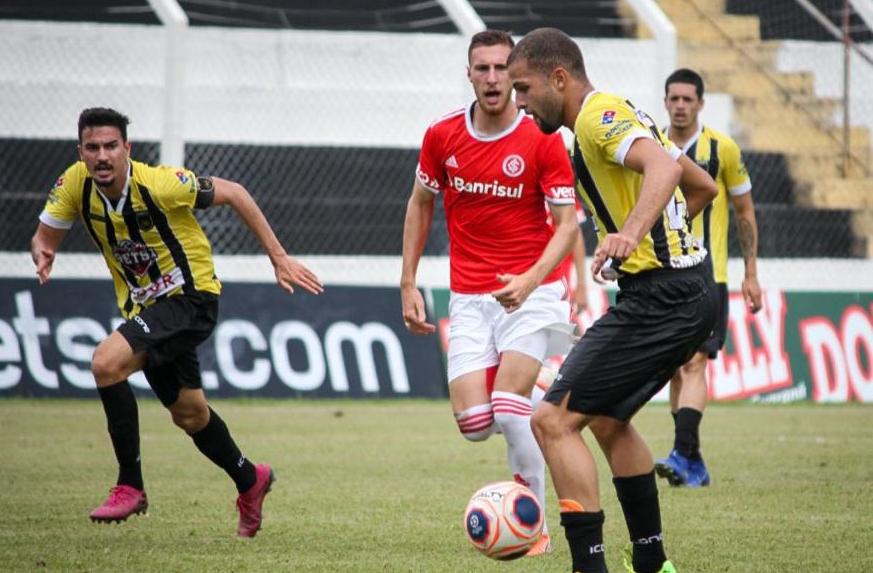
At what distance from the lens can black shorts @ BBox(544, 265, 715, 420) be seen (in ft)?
20.0

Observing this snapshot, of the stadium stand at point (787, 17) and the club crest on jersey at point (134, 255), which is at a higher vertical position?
the stadium stand at point (787, 17)

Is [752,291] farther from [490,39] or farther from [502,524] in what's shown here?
[502,524]

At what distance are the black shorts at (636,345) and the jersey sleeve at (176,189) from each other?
2.66 meters

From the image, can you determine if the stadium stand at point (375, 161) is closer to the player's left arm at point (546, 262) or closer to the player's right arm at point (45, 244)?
the player's right arm at point (45, 244)

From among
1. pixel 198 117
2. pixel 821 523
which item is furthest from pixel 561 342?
pixel 198 117

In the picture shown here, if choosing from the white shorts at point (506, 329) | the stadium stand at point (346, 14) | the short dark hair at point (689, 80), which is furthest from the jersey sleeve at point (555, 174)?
the stadium stand at point (346, 14)

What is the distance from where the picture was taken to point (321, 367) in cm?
1647

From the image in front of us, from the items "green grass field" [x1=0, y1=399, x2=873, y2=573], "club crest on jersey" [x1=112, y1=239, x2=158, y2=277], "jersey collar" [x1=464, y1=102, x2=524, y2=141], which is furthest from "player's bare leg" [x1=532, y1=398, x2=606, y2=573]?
"club crest on jersey" [x1=112, y1=239, x2=158, y2=277]

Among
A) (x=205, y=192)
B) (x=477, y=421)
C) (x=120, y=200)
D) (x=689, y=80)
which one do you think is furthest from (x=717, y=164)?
(x=120, y=200)

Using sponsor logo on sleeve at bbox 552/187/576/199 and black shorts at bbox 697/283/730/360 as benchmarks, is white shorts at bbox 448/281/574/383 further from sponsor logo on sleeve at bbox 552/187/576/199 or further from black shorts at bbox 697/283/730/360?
black shorts at bbox 697/283/730/360

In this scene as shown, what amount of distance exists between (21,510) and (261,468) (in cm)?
133

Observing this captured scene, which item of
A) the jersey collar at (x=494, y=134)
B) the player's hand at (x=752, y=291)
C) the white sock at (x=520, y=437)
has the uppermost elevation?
the jersey collar at (x=494, y=134)

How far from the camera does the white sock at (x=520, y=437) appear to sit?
761cm

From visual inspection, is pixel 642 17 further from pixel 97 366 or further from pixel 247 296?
pixel 97 366
